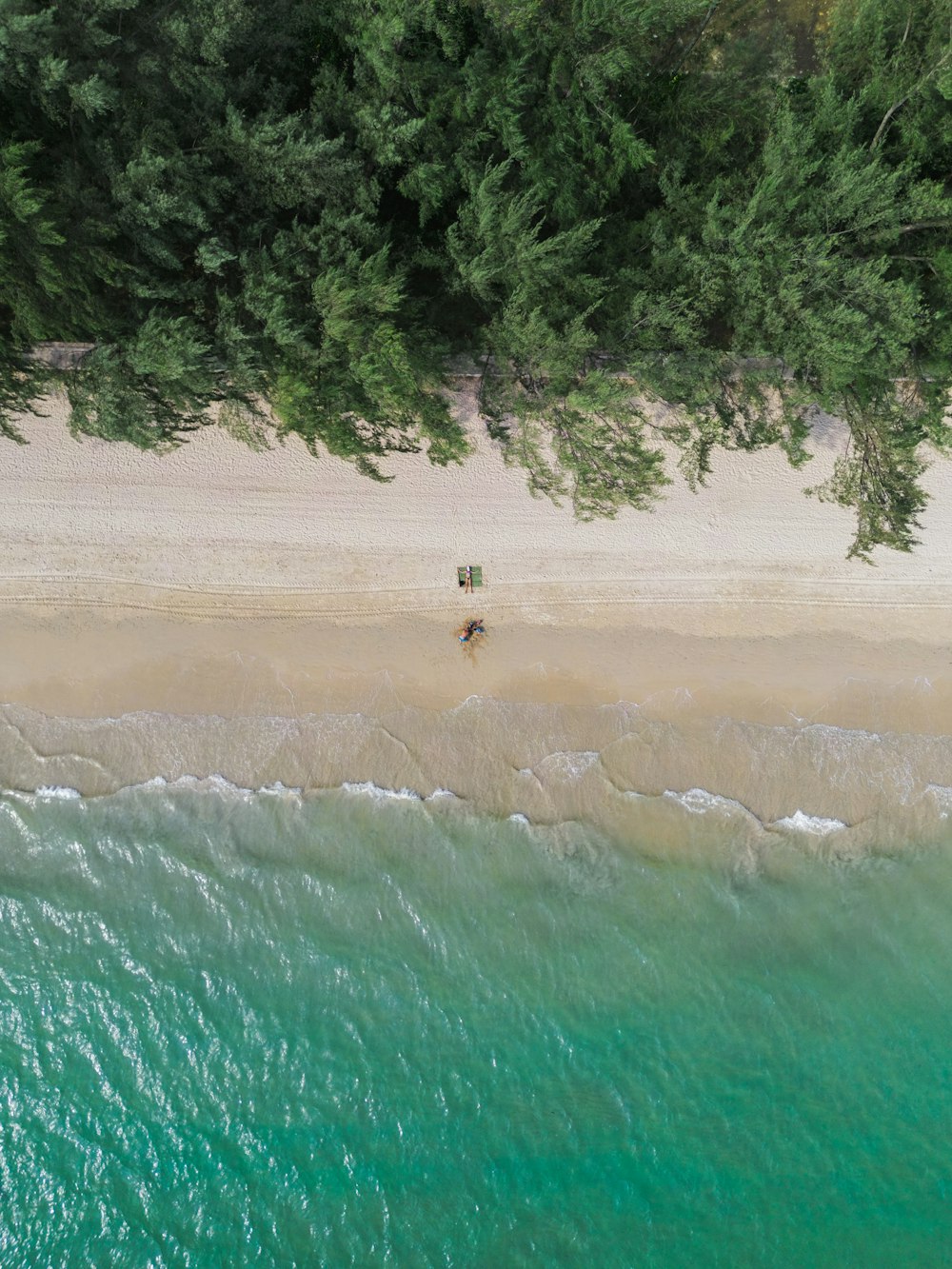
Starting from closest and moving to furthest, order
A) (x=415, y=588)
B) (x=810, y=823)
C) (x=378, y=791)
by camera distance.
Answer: (x=810, y=823) → (x=378, y=791) → (x=415, y=588)

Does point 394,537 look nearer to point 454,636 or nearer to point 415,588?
point 415,588

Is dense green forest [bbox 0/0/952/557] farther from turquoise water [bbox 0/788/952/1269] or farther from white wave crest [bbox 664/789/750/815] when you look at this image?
turquoise water [bbox 0/788/952/1269]

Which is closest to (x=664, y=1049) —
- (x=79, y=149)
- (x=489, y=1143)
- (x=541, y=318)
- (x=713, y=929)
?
(x=713, y=929)

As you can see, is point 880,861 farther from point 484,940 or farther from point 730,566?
point 484,940

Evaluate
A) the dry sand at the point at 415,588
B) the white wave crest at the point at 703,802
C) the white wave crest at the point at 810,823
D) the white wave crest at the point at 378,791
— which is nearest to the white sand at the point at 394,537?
the dry sand at the point at 415,588

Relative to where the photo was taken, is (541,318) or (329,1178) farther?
(329,1178)

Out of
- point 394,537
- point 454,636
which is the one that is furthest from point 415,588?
point 454,636

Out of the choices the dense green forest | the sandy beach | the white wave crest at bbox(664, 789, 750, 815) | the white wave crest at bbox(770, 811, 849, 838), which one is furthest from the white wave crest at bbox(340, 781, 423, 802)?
the white wave crest at bbox(770, 811, 849, 838)
